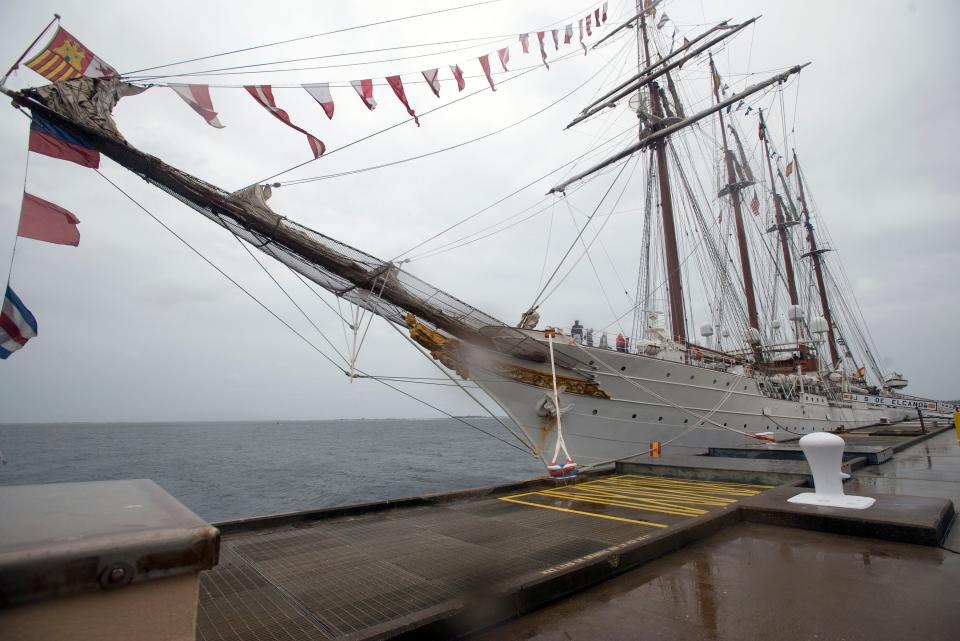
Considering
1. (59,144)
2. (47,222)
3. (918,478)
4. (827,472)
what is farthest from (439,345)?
(918,478)

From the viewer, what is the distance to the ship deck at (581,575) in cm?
324

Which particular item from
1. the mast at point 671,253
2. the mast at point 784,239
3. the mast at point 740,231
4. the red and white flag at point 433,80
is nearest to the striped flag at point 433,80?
the red and white flag at point 433,80

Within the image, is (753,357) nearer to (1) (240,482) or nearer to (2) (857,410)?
(2) (857,410)

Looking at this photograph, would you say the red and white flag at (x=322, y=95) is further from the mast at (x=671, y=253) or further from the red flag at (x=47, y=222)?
the mast at (x=671, y=253)

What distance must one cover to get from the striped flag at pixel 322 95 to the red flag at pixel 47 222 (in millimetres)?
4271

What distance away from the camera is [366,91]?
9438 mm

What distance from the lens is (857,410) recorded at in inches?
A: 1384

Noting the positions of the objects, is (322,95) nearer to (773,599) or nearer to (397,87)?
(397,87)

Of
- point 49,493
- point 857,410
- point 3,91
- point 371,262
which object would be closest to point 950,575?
point 49,493

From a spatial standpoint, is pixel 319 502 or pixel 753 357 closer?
pixel 319 502

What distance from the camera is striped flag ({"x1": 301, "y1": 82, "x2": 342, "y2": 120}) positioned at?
8836mm

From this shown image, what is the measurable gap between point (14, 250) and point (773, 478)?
11990mm

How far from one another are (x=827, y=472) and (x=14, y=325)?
10721 mm

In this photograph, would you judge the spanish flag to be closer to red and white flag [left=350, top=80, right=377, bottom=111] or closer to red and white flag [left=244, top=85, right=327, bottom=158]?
red and white flag [left=244, top=85, right=327, bottom=158]
